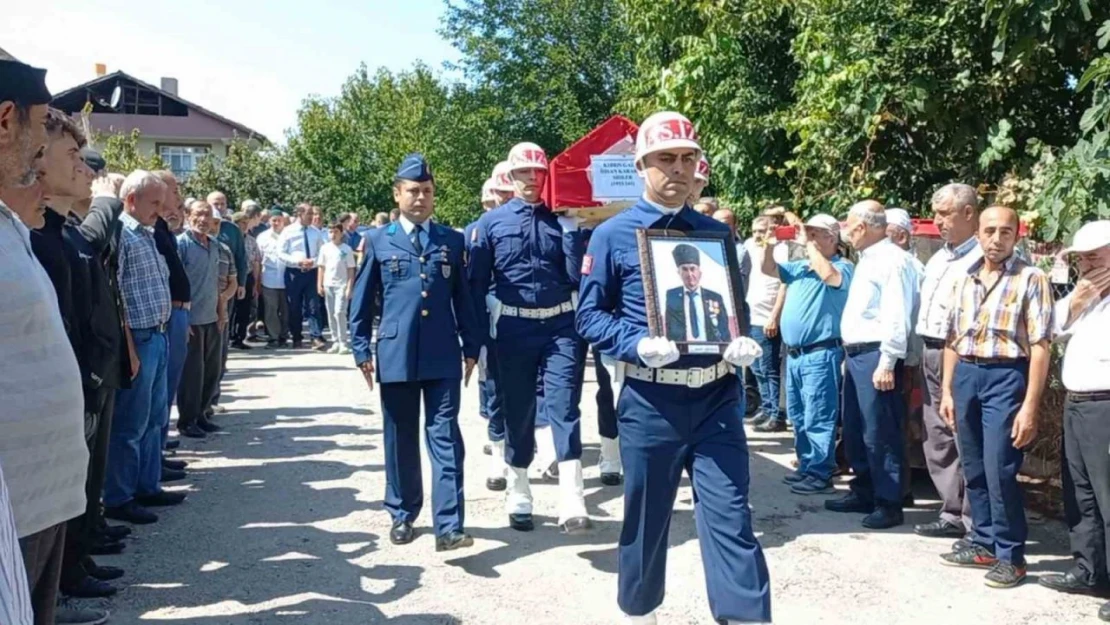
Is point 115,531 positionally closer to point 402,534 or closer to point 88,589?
point 88,589

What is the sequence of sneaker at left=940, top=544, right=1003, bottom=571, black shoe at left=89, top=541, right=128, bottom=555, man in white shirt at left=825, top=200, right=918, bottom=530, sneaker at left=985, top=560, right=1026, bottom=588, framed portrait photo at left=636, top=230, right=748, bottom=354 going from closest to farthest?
1. framed portrait photo at left=636, top=230, right=748, bottom=354
2. sneaker at left=985, top=560, right=1026, bottom=588
3. sneaker at left=940, top=544, right=1003, bottom=571
4. black shoe at left=89, top=541, right=128, bottom=555
5. man in white shirt at left=825, top=200, right=918, bottom=530

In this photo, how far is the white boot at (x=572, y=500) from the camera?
5.98 m

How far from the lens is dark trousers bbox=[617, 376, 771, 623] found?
405 centimetres

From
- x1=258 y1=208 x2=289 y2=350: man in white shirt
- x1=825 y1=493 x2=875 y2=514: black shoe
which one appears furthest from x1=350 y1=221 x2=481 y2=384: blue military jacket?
x1=258 y1=208 x2=289 y2=350: man in white shirt

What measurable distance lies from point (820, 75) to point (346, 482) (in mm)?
6615

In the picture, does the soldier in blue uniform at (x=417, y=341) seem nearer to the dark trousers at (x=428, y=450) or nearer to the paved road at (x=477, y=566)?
the dark trousers at (x=428, y=450)

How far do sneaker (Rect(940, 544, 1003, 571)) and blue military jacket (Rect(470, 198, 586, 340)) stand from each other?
270cm

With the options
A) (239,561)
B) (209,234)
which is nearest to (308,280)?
(209,234)

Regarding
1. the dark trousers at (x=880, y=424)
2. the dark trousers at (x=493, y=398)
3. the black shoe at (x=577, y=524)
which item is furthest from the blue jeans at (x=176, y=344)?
the dark trousers at (x=880, y=424)

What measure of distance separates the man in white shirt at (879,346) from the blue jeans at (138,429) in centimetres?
470

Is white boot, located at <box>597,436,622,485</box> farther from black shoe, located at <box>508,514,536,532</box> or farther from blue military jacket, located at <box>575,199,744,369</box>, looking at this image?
blue military jacket, located at <box>575,199,744,369</box>

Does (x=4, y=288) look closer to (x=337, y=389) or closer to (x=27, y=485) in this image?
(x=27, y=485)

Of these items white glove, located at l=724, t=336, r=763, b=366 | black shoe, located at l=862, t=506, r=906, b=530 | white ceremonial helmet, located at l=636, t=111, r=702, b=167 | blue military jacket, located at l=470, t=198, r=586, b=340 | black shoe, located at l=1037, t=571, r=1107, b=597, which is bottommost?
black shoe, located at l=1037, t=571, r=1107, b=597

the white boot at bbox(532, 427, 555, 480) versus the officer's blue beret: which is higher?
the officer's blue beret
